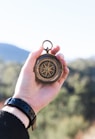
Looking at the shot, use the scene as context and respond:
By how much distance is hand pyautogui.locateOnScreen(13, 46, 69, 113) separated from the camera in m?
1.69

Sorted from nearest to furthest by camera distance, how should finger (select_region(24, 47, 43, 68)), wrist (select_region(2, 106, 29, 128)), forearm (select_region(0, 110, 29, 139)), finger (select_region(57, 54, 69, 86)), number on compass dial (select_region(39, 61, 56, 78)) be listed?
forearm (select_region(0, 110, 29, 139)), wrist (select_region(2, 106, 29, 128)), finger (select_region(24, 47, 43, 68)), finger (select_region(57, 54, 69, 86)), number on compass dial (select_region(39, 61, 56, 78))

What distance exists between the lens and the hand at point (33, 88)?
1.69 metres

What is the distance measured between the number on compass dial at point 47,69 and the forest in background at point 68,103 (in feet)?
37.9

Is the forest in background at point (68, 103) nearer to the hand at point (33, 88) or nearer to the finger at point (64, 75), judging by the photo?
the finger at point (64, 75)

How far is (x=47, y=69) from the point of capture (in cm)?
216

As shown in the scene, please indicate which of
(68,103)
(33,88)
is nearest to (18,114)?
(33,88)

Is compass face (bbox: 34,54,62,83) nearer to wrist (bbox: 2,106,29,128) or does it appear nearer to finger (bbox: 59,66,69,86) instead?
finger (bbox: 59,66,69,86)

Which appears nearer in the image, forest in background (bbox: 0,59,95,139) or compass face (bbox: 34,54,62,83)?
compass face (bbox: 34,54,62,83)

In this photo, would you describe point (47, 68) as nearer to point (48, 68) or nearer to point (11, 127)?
point (48, 68)

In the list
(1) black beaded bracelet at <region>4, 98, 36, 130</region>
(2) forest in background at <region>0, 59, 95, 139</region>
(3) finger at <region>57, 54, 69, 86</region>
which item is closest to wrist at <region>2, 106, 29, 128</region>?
(1) black beaded bracelet at <region>4, 98, 36, 130</region>

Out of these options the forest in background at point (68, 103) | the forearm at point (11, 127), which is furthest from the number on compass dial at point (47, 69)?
the forest in background at point (68, 103)

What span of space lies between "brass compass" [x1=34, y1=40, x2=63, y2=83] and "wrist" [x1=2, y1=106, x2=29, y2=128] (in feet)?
1.08

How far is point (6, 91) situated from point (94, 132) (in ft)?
11.5

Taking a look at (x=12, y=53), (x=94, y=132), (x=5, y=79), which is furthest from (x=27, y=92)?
(x=12, y=53)
